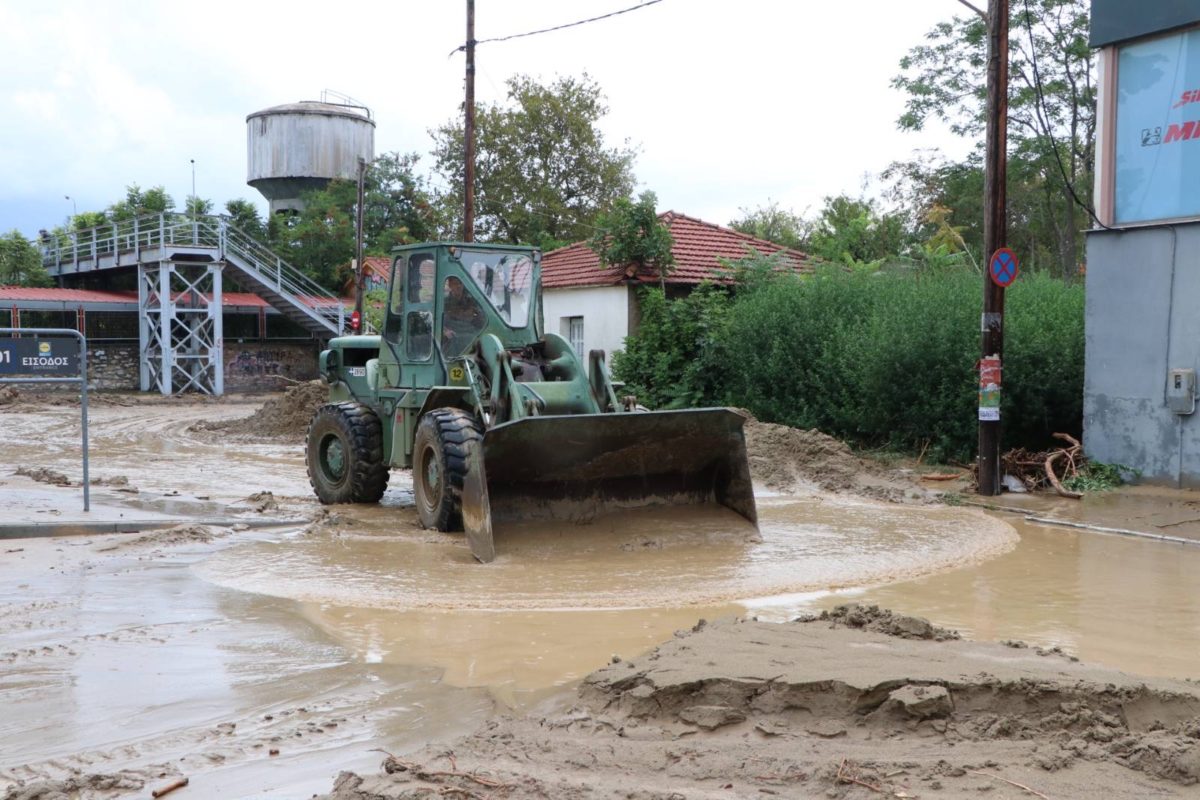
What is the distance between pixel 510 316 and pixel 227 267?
92.1 feet

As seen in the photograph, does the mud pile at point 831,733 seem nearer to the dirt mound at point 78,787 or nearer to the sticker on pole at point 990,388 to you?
the dirt mound at point 78,787

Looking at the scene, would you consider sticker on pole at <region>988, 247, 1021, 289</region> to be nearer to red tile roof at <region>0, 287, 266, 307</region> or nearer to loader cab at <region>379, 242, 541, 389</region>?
loader cab at <region>379, 242, 541, 389</region>

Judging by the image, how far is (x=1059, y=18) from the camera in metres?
29.8

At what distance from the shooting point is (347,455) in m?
12.0

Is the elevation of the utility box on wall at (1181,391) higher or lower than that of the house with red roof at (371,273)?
lower

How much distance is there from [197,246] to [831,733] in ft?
112

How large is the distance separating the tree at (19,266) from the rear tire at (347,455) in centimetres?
3184

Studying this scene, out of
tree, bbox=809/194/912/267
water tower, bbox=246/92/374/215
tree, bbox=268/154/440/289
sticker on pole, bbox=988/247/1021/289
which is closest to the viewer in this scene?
sticker on pole, bbox=988/247/1021/289

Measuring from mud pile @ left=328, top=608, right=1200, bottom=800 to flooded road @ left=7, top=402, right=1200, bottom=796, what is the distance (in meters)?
0.59

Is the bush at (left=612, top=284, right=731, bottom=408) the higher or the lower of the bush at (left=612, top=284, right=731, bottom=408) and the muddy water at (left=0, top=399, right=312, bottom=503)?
the higher

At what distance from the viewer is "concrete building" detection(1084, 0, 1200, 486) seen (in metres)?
12.9

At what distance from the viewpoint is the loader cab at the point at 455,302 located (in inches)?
433

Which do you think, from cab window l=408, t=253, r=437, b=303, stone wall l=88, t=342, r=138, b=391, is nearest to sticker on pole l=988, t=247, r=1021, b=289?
cab window l=408, t=253, r=437, b=303

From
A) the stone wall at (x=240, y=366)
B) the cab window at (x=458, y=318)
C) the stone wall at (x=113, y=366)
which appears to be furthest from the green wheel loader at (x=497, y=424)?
the stone wall at (x=113, y=366)
